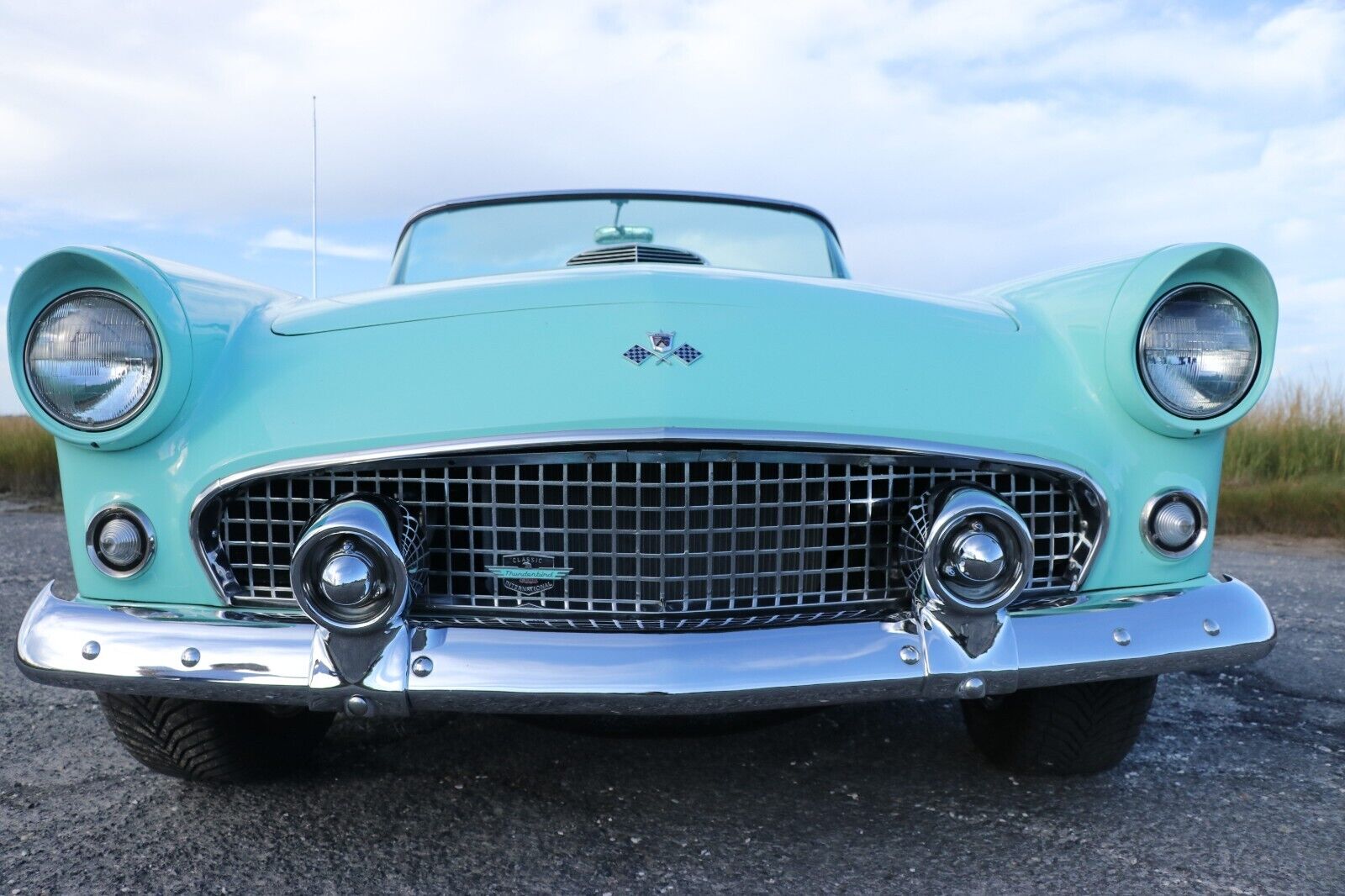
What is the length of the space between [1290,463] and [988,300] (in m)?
6.54

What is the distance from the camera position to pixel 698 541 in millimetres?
1567

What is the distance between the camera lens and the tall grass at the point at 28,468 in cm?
788

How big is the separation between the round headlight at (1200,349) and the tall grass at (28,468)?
320 inches

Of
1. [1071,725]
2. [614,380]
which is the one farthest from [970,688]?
[614,380]

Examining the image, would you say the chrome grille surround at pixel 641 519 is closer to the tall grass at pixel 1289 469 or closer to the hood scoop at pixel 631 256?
the hood scoop at pixel 631 256

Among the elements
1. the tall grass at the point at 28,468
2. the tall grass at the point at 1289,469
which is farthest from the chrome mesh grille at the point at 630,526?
the tall grass at the point at 28,468

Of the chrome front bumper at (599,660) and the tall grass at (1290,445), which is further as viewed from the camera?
the tall grass at (1290,445)

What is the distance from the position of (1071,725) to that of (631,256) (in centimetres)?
134

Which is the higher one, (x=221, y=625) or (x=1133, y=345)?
(x=1133, y=345)

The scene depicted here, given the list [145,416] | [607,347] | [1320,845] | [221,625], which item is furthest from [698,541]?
[1320,845]

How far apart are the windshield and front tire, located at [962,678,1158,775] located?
4.43 feet

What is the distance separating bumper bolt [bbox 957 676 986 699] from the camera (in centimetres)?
149

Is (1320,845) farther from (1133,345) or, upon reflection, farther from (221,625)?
(221,625)

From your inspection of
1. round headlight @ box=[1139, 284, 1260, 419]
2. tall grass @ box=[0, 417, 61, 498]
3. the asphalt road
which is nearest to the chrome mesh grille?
round headlight @ box=[1139, 284, 1260, 419]
